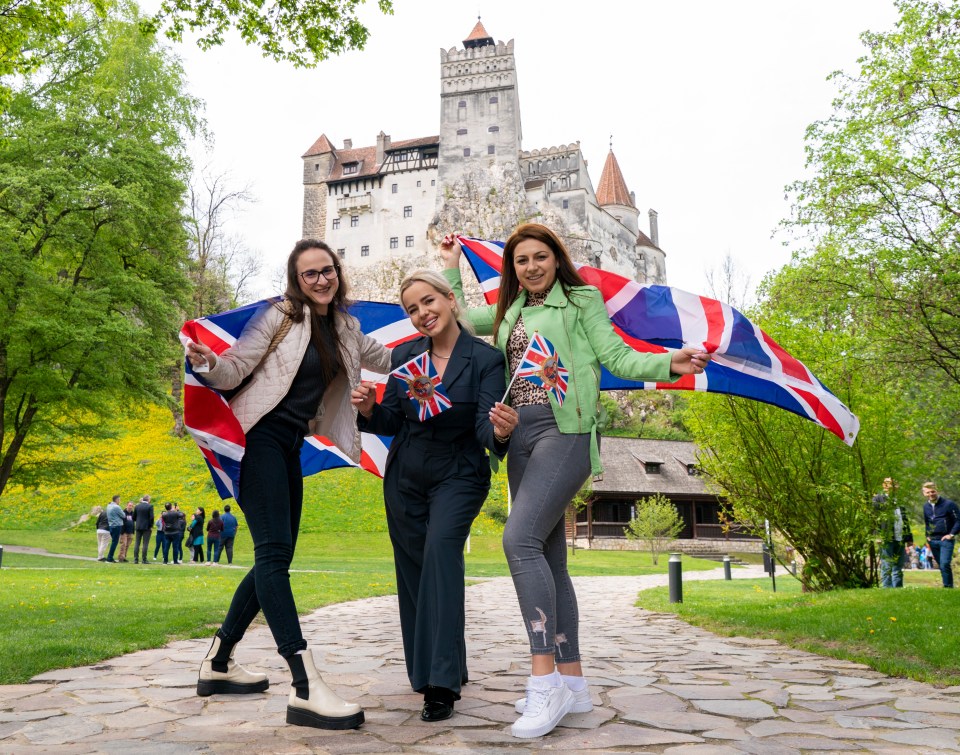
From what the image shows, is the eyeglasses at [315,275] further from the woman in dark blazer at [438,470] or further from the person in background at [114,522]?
the person in background at [114,522]

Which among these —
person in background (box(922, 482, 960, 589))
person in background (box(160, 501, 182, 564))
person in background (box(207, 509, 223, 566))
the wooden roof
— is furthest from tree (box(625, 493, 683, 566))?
person in background (box(922, 482, 960, 589))

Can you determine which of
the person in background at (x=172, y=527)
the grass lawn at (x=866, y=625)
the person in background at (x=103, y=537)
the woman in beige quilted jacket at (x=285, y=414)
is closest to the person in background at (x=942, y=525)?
the grass lawn at (x=866, y=625)

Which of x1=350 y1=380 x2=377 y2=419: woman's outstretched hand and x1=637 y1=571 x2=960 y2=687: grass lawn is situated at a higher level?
x1=350 y1=380 x2=377 y2=419: woman's outstretched hand

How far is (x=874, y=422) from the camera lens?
37.3 feet

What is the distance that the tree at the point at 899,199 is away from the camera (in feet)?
36.9

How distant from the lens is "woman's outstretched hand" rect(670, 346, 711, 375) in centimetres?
369

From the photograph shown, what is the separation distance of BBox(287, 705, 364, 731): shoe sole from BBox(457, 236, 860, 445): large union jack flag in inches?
111

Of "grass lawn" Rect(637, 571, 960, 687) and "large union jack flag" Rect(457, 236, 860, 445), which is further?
"grass lawn" Rect(637, 571, 960, 687)

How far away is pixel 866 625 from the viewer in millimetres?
7203

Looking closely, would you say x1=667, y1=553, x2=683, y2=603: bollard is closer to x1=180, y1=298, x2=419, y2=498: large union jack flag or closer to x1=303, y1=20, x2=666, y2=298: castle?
x1=180, y1=298, x2=419, y2=498: large union jack flag

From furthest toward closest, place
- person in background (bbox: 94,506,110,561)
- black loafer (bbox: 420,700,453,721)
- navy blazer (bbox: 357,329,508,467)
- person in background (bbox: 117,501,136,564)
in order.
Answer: person in background (bbox: 117,501,136,564), person in background (bbox: 94,506,110,561), navy blazer (bbox: 357,329,508,467), black loafer (bbox: 420,700,453,721)

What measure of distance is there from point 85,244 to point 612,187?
8359 cm

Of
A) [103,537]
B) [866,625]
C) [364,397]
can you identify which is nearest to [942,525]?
[866,625]

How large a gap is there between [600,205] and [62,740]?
95679 mm
